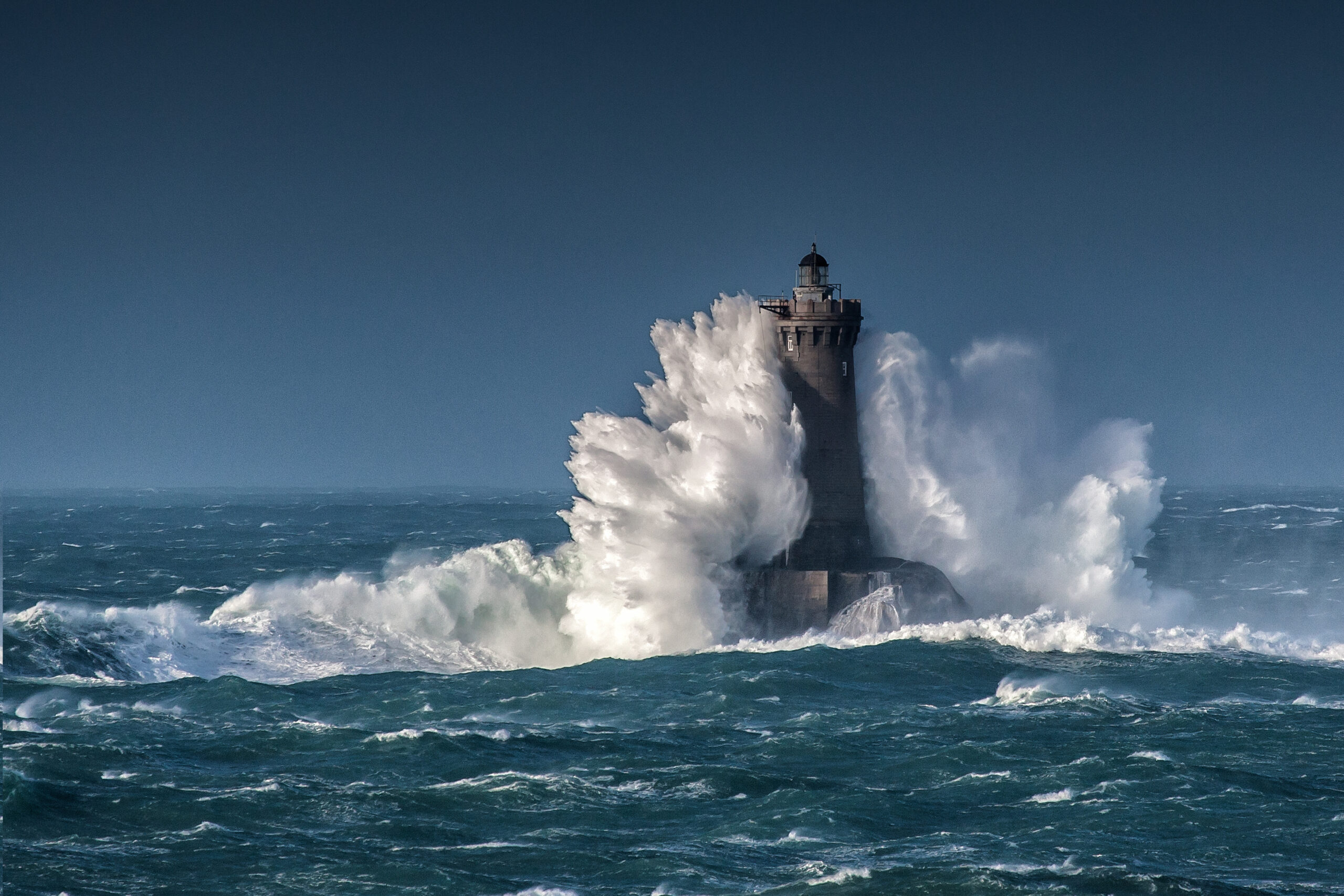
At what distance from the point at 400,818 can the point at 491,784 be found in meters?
2.11

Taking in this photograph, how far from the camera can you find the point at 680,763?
960 inches

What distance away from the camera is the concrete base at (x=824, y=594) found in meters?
38.0

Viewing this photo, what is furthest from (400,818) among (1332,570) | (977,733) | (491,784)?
(1332,570)

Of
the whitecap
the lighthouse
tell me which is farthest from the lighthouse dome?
the whitecap

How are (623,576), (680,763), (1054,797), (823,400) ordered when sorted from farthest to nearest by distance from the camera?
(823,400), (623,576), (680,763), (1054,797)

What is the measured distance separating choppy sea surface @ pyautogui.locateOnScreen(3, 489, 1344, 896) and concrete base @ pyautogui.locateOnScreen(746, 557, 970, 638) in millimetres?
1089

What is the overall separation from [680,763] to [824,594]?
14.1 meters

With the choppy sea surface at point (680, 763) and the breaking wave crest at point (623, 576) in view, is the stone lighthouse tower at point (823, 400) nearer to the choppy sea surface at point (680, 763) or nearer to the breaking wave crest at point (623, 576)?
the breaking wave crest at point (623, 576)

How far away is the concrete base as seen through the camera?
38000 millimetres

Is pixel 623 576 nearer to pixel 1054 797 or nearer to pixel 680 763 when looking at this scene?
pixel 680 763

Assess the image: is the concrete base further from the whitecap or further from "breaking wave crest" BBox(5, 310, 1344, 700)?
the whitecap

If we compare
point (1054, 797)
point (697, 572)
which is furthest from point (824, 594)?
point (1054, 797)

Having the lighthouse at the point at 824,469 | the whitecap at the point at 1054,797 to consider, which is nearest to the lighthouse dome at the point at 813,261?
the lighthouse at the point at 824,469

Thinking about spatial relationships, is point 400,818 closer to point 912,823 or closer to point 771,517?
point 912,823
